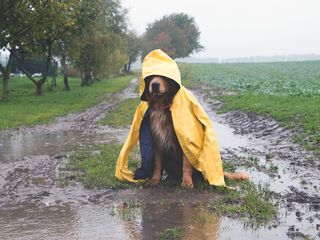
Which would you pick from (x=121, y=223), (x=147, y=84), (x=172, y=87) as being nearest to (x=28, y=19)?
(x=147, y=84)

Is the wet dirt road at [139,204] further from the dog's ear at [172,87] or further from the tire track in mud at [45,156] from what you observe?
the dog's ear at [172,87]

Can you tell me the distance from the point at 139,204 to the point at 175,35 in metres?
114

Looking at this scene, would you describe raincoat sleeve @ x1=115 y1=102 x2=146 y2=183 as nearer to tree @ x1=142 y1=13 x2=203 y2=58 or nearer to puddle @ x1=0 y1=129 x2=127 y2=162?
puddle @ x1=0 y1=129 x2=127 y2=162

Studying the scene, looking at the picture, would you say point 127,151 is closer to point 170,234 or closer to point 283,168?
point 170,234

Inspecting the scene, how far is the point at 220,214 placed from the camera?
20.1ft

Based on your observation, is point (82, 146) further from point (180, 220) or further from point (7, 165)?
point (180, 220)

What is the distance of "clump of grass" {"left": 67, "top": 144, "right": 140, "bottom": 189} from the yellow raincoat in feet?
3.66

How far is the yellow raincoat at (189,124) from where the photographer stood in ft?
23.1

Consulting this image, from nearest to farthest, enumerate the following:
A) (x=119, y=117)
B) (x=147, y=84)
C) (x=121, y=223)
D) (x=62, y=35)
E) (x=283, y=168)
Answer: (x=121, y=223), (x=147, y=84), (x=283, y=168), (x=119, y=117), (x=62, y=35)

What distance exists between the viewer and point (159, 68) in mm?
6957

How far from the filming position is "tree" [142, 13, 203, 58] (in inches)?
4373

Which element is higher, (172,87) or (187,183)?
(172,87)

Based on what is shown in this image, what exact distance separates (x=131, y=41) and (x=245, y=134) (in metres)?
A: 63.7

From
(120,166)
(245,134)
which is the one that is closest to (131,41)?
(245,134)
